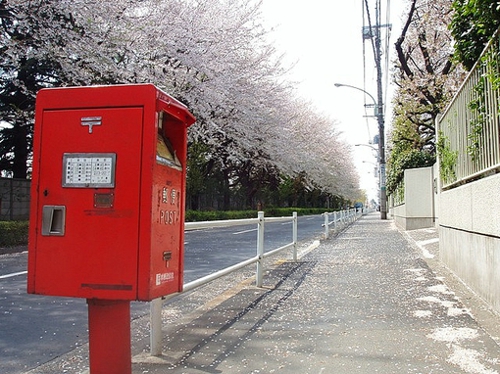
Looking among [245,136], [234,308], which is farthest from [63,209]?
[245,136]

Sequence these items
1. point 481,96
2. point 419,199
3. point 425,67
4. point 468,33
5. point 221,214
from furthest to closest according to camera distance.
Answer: point 221,214, point 425,67, point 419,199, point 468,33, point 481,96

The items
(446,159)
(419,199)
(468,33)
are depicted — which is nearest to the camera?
(468,33)

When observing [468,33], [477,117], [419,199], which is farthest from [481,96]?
[419,199]

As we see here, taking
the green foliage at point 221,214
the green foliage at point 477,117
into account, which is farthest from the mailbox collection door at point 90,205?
the green foliage at point 221,214

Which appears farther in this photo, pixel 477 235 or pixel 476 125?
pixel 476 125

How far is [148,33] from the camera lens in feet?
50.0

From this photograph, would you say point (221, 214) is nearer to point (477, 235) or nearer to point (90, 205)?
point (477, 235)

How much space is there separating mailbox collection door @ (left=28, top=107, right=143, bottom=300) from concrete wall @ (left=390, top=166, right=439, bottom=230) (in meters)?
18.3

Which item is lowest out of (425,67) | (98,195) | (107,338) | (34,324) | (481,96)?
(34,324)

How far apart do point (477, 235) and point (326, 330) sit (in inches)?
89.6

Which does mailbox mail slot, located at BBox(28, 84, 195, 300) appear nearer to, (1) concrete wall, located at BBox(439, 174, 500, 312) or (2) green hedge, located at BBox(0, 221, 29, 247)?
(1) concrete wall, located at BBox(439, 174, 500, 312)

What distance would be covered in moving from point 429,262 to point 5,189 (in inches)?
558

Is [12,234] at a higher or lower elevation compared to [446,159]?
lower

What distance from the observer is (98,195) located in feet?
8.77
